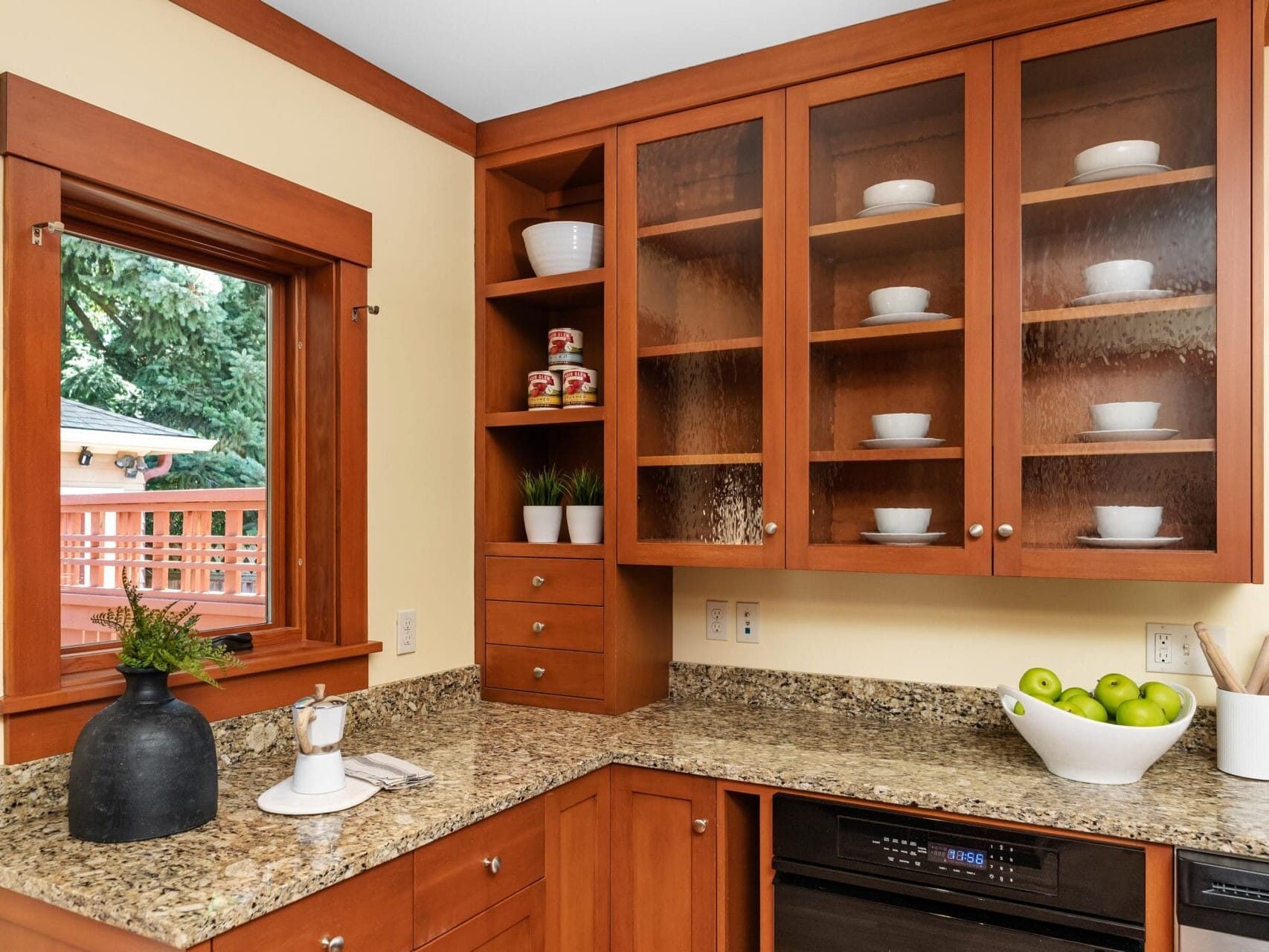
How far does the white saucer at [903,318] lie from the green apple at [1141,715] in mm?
833

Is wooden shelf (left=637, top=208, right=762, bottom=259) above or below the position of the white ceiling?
below

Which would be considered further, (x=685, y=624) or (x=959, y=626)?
(x=685, y=624)

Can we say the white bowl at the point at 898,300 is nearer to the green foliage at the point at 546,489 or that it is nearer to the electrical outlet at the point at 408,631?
the green foliage at the point at 546,489

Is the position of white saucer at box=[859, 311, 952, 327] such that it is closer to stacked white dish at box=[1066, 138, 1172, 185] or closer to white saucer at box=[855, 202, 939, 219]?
white saucer at box=[855, 202, 939, 219]

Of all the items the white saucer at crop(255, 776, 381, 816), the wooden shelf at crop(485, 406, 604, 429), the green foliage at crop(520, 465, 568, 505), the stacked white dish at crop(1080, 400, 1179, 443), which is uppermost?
the wooden shelf at crop(485, 406, 604, 429)

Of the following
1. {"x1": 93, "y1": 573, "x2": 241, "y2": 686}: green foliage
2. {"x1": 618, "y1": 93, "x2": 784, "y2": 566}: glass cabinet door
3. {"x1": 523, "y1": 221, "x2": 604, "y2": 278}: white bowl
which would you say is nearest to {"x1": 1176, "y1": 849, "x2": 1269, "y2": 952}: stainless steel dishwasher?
{"x1": 618, "y1": 93, "x2": 784, "y2": 566}: glass cabinet door

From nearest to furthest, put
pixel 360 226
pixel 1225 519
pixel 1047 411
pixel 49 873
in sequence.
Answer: pixel 49 873, pixel 1225 519, pixel 1047 411, pixel 360 226

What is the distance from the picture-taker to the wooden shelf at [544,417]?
7.70 feet

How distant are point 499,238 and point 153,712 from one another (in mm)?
1570

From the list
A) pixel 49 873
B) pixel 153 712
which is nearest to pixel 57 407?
pixel 153 712

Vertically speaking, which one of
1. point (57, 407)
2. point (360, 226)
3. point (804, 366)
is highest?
point (360, 226)

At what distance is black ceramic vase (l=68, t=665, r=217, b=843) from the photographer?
1.41 meters

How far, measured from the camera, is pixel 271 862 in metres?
1.35

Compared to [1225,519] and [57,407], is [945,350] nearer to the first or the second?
[1225,519]
